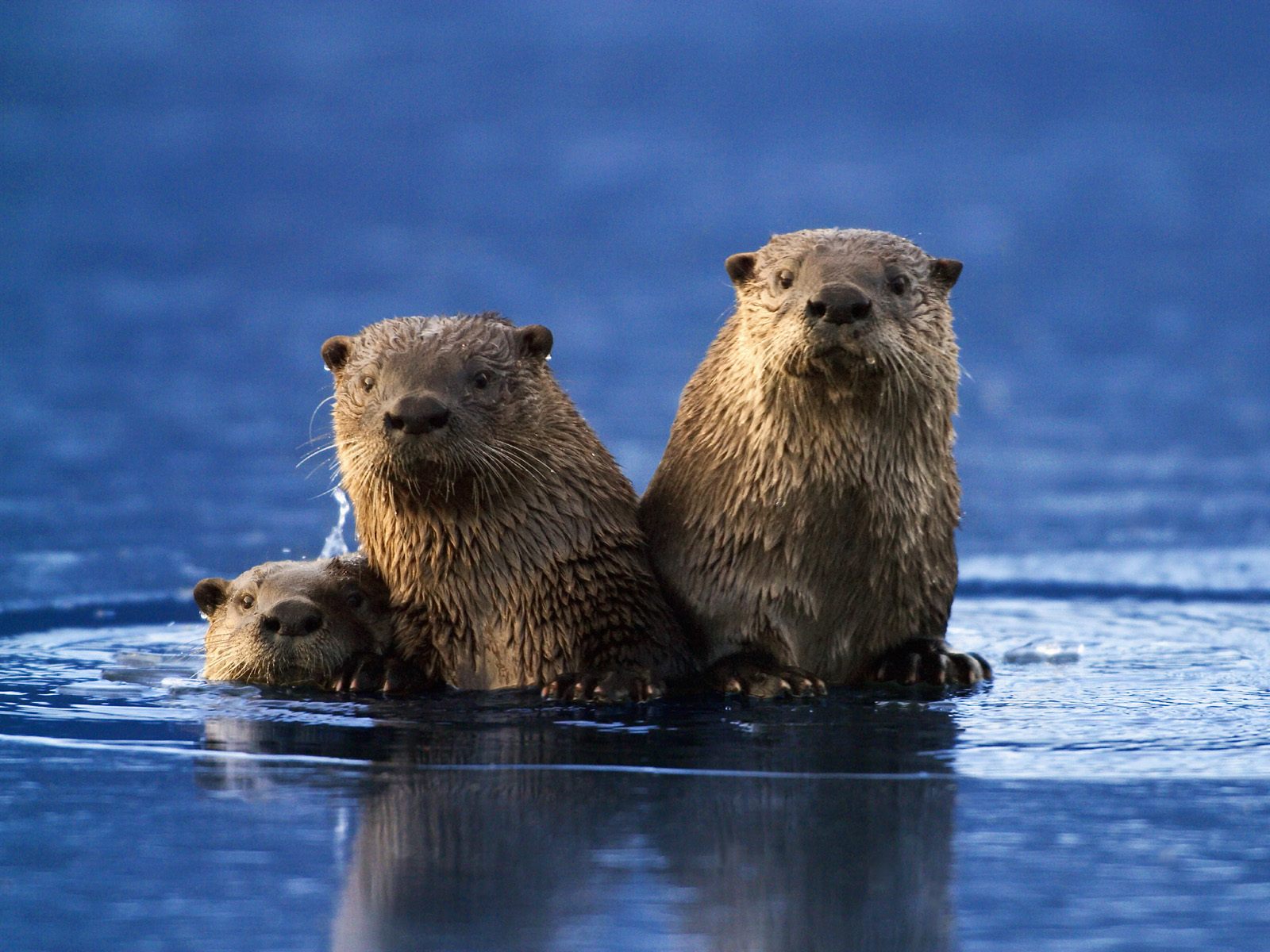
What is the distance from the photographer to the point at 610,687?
538cm

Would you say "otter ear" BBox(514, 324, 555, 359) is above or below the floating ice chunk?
above

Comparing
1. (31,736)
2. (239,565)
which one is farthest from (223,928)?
(239,565)

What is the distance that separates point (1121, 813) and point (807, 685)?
5.14 feet

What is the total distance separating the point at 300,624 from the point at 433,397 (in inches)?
35.7

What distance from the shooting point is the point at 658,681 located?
5.47 meters

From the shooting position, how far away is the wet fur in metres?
5.34

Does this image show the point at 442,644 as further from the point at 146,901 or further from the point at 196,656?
the point at 146,901

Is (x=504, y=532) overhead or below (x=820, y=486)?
below

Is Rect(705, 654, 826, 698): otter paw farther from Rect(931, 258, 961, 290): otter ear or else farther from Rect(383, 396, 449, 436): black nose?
Rect(931, 258, 961, 290): otter ear

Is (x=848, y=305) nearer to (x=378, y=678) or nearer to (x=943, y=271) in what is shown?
(x=943, y=271)

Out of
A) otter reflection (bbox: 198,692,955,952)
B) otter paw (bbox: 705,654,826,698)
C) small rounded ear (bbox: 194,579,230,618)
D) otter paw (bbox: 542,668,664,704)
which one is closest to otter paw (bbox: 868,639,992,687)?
otter paw (bbox: 705,654,826,698)

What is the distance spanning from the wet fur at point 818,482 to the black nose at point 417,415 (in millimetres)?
863

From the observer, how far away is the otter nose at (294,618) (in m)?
5.69

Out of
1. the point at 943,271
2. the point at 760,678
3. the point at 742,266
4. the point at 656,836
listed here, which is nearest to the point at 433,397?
the point at 742,266
